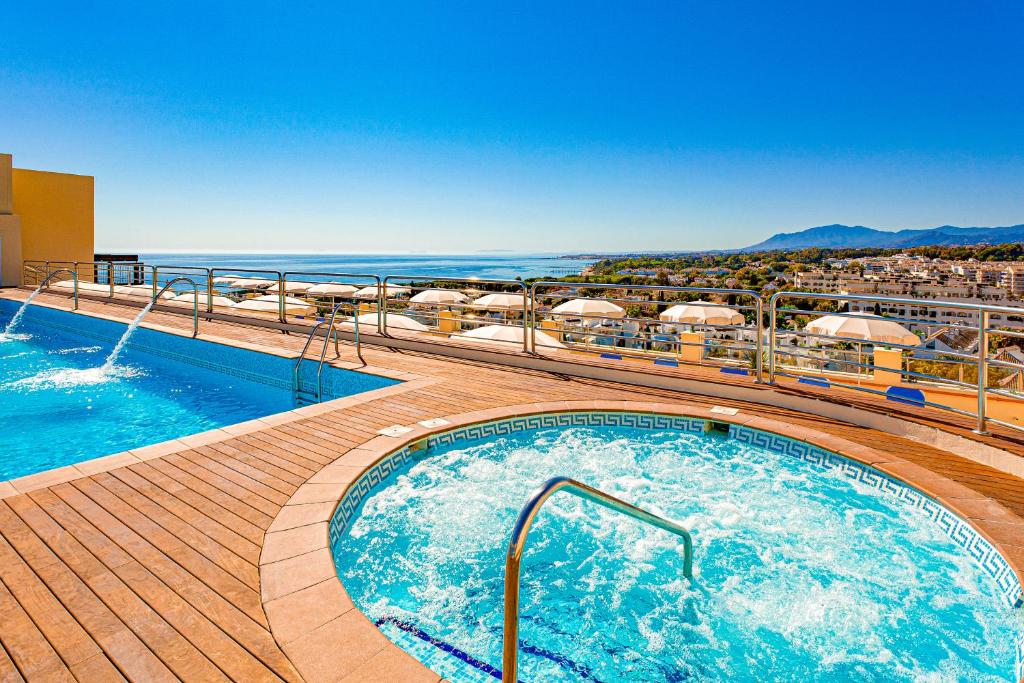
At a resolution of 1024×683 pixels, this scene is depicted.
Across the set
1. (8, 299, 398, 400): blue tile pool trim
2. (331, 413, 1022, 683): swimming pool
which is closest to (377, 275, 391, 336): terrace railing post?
(8, 299, 398, 400): blue tile pool trim

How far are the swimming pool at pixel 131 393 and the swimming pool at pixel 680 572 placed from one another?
2.73 m

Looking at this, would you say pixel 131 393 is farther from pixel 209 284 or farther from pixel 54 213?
pixel 54 213

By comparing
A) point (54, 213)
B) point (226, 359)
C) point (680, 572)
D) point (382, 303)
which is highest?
point (54, 213)

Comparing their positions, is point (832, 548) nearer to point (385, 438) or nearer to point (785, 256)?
point (385, 438)

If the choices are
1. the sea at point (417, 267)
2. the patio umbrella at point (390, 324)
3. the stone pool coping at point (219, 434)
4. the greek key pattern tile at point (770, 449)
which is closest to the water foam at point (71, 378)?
the stone pool coping at point (219, 434)

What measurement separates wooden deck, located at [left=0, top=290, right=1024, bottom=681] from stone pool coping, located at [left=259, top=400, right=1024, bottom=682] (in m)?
0.03

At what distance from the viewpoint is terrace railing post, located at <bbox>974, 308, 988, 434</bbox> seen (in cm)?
352

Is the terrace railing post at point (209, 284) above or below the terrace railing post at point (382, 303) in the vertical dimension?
above

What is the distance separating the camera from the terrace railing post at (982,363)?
3521 mm

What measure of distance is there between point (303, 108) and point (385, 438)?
69.2 ft

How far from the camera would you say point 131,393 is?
670 centimetres

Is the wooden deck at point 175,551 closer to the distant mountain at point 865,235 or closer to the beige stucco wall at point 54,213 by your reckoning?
the beige stucco wall at point 54,213

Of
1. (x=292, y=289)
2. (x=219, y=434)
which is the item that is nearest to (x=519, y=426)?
(x=219, y=434)

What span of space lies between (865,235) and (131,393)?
101 metres
